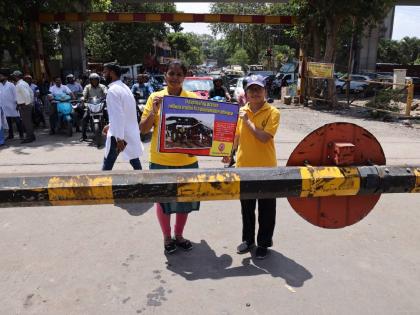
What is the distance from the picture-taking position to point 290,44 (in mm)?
50406

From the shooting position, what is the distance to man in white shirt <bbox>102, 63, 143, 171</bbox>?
4.44m

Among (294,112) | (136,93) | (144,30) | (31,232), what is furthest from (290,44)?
(31,232)

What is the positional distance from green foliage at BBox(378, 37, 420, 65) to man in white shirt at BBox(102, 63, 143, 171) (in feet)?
187

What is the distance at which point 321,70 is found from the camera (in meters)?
16.2

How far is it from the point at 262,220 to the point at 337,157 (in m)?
1.49

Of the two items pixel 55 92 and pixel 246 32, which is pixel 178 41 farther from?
pixel 55 92

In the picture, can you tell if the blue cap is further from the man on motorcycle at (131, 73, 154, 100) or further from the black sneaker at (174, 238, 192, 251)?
the man on motorcycle at (131, 73, 154, 100)

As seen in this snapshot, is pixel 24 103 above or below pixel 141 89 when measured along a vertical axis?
below

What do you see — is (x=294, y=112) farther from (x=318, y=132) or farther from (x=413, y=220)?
(x=318, y=132)

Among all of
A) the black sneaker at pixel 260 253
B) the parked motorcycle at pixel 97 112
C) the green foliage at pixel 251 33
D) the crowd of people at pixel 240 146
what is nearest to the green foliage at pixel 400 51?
the green foliage at pixel 251 33

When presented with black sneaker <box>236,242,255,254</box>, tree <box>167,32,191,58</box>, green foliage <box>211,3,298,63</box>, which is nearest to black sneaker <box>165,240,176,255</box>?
black sneaker <box>236,242,255,254</box>

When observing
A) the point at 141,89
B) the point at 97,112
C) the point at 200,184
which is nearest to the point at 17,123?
the point at 97,112

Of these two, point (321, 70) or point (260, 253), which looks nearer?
point (260, 253)

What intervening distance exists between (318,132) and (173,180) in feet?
2.66
